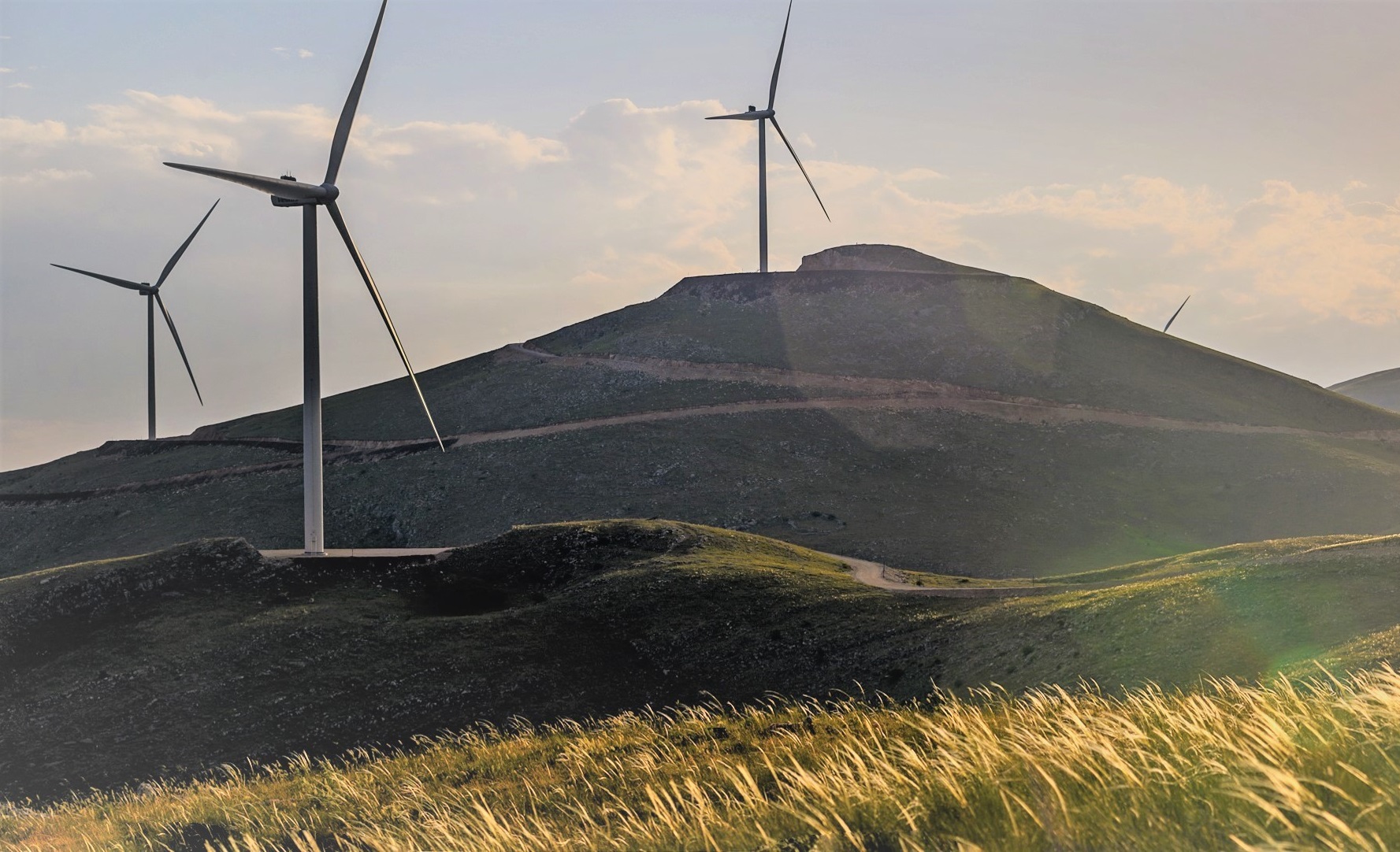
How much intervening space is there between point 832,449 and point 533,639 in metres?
67.5

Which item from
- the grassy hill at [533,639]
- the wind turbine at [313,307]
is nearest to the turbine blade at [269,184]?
the wind turbine at [313,307]

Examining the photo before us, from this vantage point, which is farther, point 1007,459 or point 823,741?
point 1007,459

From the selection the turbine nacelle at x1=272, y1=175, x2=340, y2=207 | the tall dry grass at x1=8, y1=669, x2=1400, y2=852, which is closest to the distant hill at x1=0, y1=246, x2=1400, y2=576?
the turbine nacelle at x1=272, y1=175, x2=340, y2=207

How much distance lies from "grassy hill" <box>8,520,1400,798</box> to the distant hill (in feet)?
113

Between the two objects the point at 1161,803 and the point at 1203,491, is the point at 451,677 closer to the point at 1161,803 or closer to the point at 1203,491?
the point at 1161,803

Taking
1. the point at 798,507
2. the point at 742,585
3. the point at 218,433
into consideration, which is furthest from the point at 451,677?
the point at 218,433

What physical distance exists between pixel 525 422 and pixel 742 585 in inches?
2948

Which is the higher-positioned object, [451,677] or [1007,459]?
[1007,459]

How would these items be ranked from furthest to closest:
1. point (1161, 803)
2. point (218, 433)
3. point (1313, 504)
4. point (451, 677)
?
point (218, 433), point (1313, 504), point (451, 677), point (1161, 803)

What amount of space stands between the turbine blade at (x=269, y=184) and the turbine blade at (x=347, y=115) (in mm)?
1441

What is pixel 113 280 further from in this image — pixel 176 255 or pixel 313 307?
pixel 313 307

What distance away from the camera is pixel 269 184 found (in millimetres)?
54188

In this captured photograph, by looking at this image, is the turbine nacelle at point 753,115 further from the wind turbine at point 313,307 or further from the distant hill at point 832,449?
the wind turbine at point 313,307

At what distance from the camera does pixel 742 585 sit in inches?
2042
